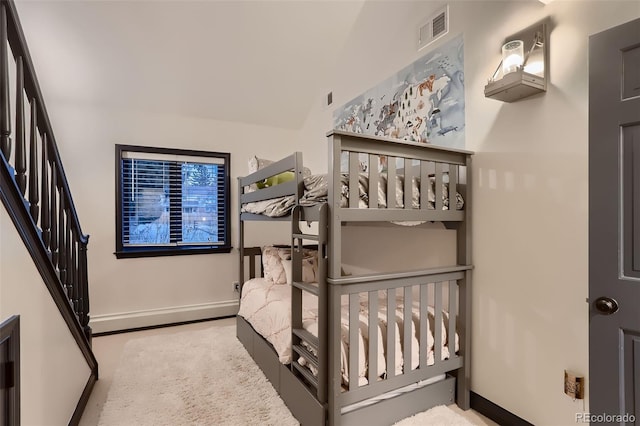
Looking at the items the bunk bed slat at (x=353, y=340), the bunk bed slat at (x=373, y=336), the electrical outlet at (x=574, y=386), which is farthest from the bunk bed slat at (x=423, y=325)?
the electrical outlet at (x=574, y=386)

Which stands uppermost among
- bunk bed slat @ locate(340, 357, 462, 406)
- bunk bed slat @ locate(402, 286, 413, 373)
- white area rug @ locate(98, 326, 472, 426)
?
bunk bed slat @ locate(402, 286, 413, 373)

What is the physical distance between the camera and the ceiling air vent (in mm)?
2246

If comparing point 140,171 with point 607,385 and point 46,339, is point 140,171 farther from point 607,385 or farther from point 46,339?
point 607,385

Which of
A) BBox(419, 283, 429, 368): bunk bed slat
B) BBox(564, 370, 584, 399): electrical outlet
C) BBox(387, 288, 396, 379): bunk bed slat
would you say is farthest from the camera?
BBox(419, 283, 429, 368): bunk bed slat

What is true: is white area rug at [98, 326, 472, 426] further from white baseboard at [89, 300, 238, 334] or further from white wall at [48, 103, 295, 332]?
white wall at [48, 103, 295, 332]

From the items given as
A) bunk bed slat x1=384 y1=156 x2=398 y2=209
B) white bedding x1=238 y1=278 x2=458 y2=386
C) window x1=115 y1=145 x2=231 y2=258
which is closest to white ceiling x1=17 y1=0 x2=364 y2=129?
window x1=115 y1=145 x2=231 y2=258

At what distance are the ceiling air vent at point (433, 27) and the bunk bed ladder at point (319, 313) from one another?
4.99 feet

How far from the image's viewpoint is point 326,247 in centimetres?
170

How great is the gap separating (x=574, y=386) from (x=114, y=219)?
12.6 feet

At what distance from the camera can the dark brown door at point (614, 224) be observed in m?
1.22

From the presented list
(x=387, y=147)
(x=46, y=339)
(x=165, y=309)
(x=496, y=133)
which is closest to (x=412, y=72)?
(x=496, y=133)

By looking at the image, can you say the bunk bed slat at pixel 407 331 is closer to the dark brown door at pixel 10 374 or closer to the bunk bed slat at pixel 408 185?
the bunk bed slat at pixel 408 185

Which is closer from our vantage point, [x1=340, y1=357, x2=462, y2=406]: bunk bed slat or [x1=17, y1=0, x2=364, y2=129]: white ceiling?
[x1=340, y1=357, x2=462, y2=406]: bunk bed slat

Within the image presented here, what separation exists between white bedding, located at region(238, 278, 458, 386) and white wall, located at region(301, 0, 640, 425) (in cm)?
36
